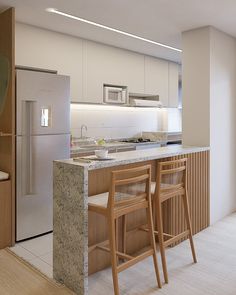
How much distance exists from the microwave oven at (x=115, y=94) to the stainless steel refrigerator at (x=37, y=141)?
986 millimetres

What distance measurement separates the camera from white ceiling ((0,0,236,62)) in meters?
2.88

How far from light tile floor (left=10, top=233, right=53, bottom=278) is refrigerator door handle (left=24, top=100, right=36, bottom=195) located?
528mm

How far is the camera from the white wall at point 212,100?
3564 millimetres

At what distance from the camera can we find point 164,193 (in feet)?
8.28

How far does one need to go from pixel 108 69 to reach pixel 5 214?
251 cm

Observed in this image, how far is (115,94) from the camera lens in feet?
14.9

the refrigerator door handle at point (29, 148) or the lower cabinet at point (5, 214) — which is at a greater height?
the refrigerator door handle at point (29, 148)

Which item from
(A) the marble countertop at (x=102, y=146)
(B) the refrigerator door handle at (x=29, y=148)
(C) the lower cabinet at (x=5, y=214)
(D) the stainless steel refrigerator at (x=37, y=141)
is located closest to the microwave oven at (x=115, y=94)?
(A) the marble countertop at (x=102, y=146)

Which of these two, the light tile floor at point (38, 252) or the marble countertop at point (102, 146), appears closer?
the light tile floor at point (38, 252)

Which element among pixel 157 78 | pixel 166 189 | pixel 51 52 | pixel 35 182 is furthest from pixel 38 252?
pixel 157 78

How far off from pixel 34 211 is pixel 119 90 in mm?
2258

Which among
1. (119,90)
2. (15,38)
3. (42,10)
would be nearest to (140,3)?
(42,10)

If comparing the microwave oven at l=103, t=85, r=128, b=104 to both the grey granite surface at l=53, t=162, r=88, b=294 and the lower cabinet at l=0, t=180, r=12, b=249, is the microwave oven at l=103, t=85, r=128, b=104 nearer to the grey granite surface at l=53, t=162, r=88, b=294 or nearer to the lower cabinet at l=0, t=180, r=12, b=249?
the lower cabinet at l=0, t=180, r=12, b=249

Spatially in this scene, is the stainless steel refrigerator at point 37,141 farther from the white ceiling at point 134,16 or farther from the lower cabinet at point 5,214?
the white ceiling at point 134,16
